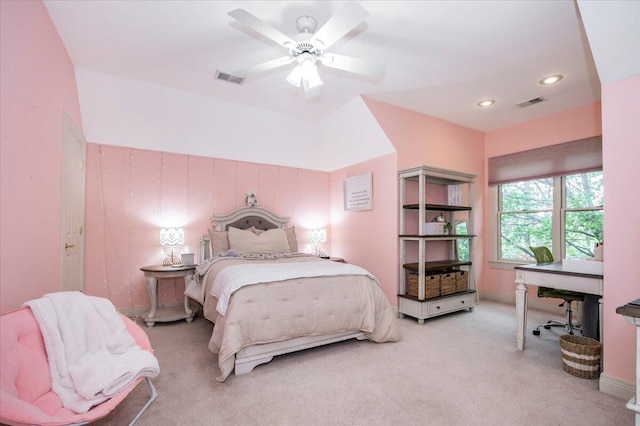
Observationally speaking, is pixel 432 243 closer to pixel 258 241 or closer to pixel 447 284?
pixel 447 284

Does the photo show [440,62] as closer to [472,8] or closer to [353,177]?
[472,8]

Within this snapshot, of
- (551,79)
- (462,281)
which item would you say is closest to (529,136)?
(551,79)

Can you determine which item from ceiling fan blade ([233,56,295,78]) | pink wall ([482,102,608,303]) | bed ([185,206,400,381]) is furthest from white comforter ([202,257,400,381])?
pink wall ([482,102,608,303])

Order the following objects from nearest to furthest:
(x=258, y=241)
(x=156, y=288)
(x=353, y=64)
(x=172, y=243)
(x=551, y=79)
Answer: (x=353, y=64) → (x=551, y=79) → (x=156, y=288) → (x=172, y=243) → (x=258, y=241)

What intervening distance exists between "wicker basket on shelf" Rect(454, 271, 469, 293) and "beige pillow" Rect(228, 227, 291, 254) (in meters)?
2.43

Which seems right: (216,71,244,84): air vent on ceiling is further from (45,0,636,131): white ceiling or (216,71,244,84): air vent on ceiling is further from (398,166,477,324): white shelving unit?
(398,166,477,324): white shelving unit

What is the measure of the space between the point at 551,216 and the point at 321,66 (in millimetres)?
4007

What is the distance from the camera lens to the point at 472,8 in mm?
2359

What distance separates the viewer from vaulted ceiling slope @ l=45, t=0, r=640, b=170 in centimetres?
241

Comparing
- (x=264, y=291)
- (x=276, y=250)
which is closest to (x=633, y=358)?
(x=264, y=291)

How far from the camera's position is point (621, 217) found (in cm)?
214

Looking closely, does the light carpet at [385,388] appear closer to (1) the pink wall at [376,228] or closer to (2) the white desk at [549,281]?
(2) the white desk at [549,281]

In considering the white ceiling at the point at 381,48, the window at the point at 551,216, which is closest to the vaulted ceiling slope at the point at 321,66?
the white ceiling at the point at 381,48

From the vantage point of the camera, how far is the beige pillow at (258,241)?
4141 mm
